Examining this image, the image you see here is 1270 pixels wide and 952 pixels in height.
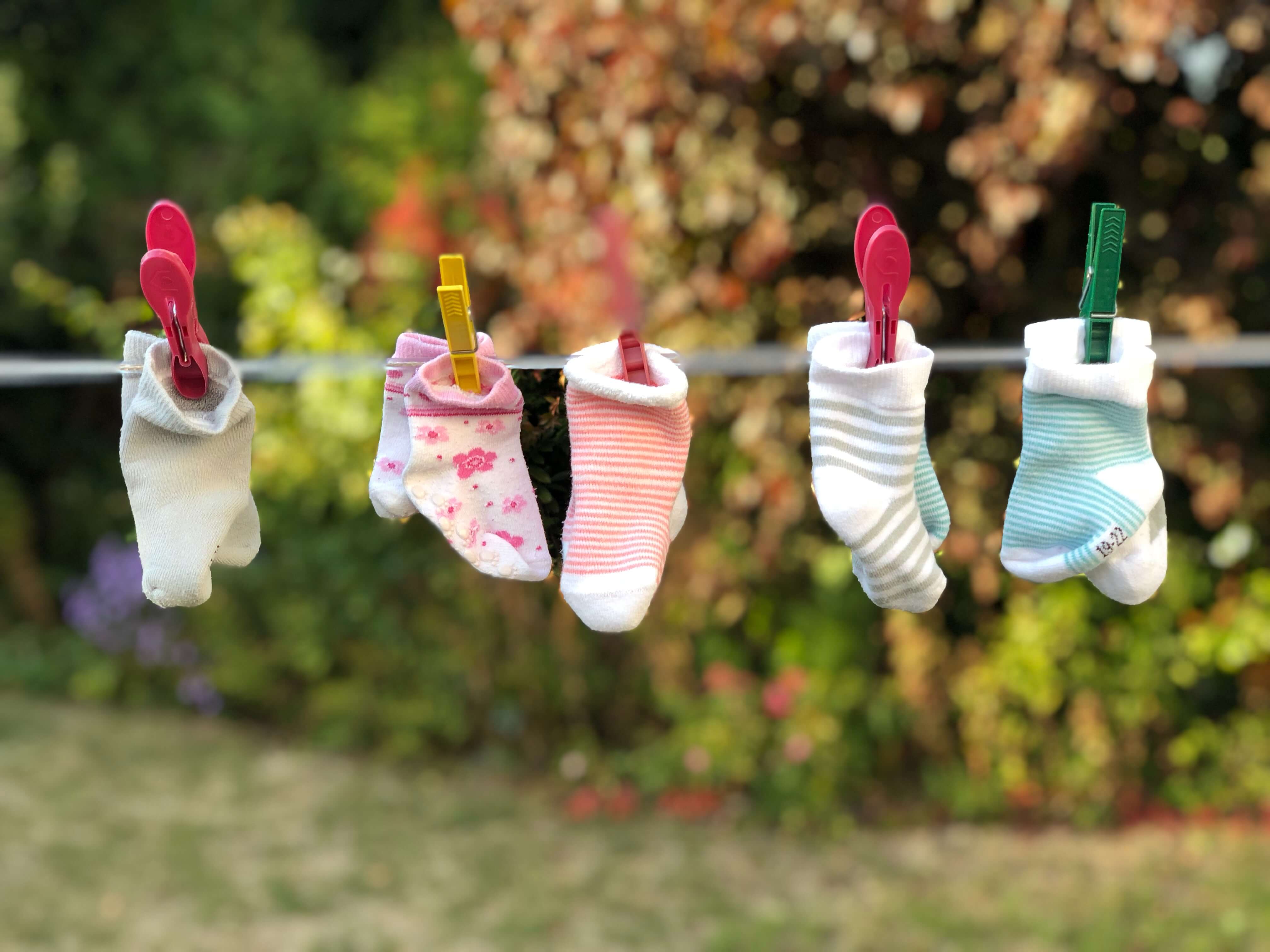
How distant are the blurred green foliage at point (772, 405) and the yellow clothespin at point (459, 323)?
1641mm

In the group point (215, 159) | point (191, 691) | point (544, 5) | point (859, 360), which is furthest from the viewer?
point (215, 159)

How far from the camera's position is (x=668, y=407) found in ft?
3.17

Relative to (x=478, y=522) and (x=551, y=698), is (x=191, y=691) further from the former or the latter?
(x=478, y=522)

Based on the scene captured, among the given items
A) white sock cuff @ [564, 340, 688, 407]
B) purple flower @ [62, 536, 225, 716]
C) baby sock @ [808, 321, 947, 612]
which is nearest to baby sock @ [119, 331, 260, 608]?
white sock cuff @ [564, 340, 688, 407]

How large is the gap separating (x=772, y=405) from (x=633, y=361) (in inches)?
73.0

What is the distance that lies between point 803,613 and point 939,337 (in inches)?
32.9

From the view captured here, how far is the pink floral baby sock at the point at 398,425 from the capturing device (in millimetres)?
1023

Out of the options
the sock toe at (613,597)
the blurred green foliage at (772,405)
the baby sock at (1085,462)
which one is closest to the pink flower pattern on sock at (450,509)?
the sock toe at (613,597)

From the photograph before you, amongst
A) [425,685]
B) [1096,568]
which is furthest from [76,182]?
[1096,568]

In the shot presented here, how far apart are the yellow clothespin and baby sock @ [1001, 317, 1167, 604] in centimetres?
47

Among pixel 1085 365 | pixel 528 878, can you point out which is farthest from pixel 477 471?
pixel 528 878

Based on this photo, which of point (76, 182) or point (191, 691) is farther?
point (76, 182)

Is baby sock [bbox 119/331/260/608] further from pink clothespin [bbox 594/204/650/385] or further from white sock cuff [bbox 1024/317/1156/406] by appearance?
white sock cuff [bbox 1024/317/1156/406]

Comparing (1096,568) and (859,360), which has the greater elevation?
(859,360)
